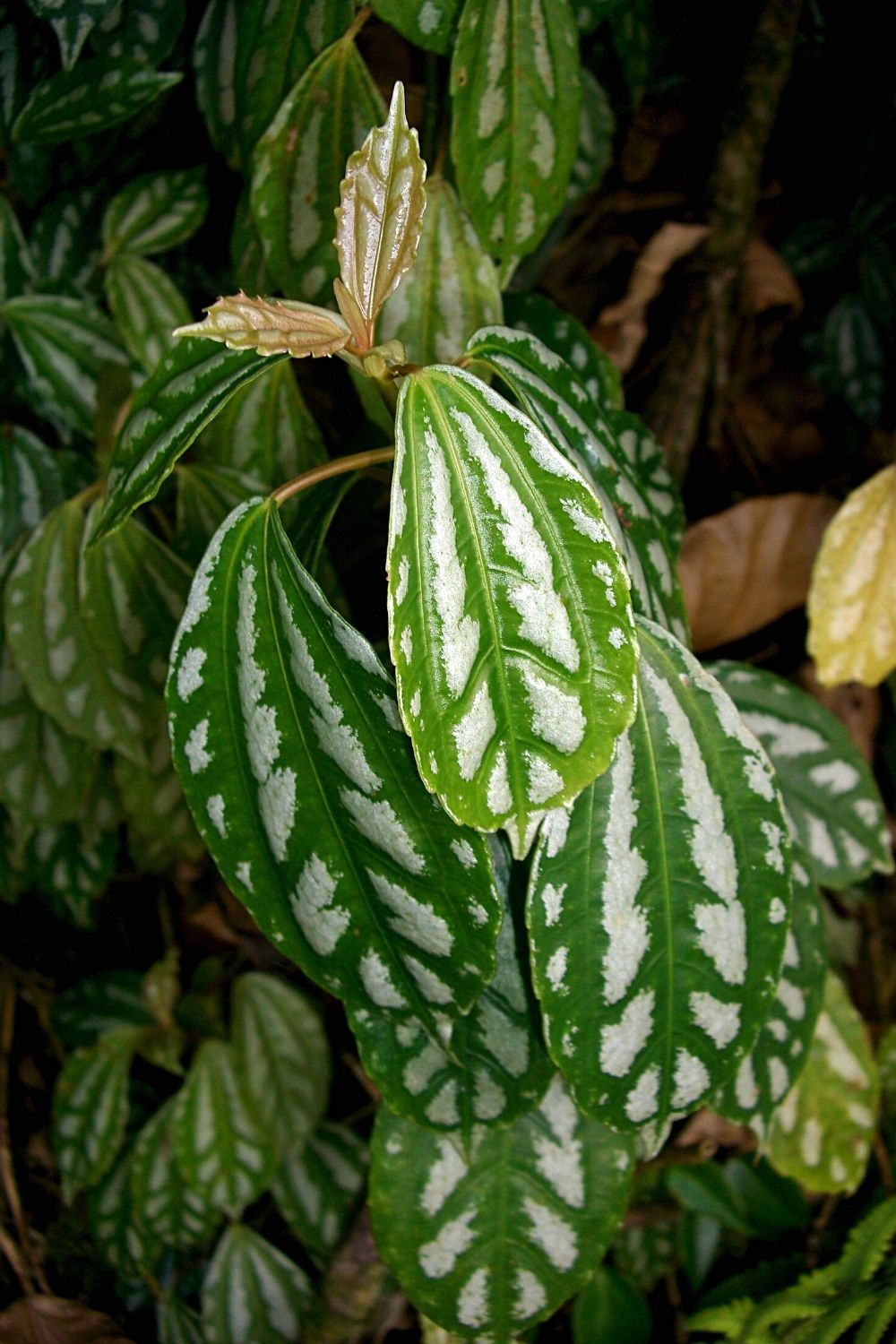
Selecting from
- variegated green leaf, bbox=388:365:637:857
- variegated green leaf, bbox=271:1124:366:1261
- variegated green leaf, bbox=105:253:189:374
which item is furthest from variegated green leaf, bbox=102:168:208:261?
variegated green leaf, bbox=271:1124:366:1261

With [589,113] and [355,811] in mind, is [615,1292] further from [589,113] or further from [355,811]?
[589,113]

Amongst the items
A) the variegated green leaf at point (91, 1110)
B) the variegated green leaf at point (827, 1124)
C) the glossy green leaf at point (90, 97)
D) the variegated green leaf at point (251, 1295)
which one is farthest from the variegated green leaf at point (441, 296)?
the variegated green leaf at point (251, 1295)

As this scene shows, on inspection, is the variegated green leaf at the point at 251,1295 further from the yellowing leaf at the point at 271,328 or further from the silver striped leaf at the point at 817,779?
the yellowing leaf at the point at 271,328

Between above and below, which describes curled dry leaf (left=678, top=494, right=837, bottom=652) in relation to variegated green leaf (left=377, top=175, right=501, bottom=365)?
below

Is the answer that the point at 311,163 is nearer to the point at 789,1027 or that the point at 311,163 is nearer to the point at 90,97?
the point at 90,97

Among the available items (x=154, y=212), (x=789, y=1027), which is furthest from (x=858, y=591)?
(x=154, y=212)

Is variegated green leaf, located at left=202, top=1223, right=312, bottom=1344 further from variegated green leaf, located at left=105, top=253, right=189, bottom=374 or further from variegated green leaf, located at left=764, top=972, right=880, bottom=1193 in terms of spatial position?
variegated green leaf, located at left=105, top=253, right=189, bottom=374
